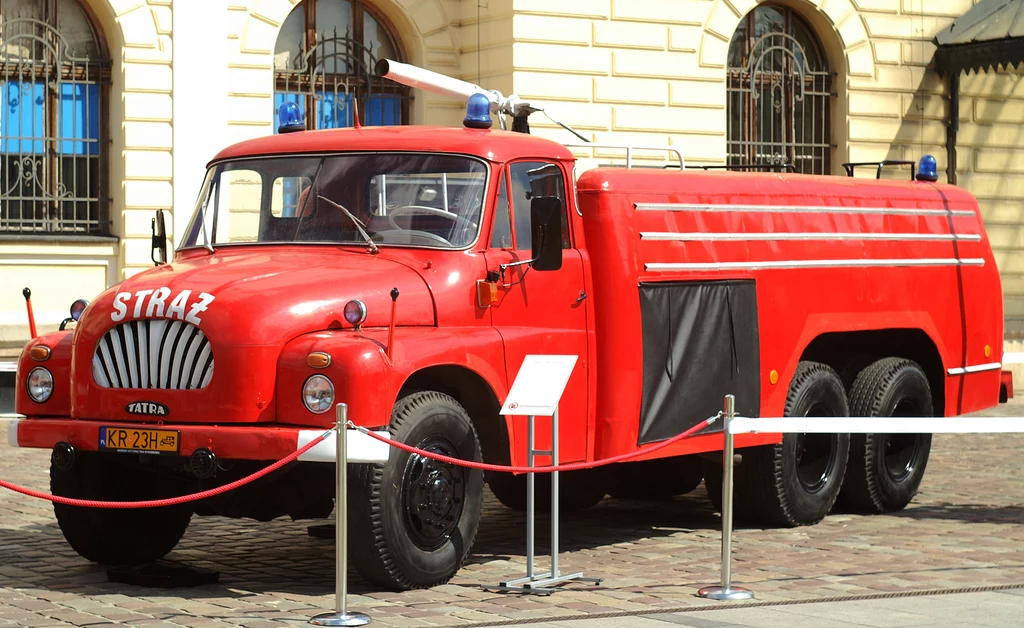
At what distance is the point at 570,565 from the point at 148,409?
2401 millimetres

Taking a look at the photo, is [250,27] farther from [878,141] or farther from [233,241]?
[233,241]

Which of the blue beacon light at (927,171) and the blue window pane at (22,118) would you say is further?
the blue window pane at (22,118)

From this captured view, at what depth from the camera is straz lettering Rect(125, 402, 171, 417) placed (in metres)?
8.23

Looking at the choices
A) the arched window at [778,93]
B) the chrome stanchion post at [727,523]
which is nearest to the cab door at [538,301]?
the chrome stanchion post at [727,523]

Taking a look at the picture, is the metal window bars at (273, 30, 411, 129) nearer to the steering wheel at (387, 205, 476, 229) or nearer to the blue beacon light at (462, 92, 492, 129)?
the blue beacon light at (462, 92, 492, 129)

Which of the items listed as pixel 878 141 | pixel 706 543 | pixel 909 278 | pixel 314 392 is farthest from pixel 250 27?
pixel 314 392

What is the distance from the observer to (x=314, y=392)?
7945mm

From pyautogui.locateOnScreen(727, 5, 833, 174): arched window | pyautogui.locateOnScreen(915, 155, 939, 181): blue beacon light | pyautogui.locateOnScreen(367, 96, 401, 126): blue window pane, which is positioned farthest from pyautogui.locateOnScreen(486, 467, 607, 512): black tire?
pyautogui.locateOnScreen(727, 5, 833, 174): arched window

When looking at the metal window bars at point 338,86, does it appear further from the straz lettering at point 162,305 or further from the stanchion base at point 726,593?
the stanchion base at point 726,593

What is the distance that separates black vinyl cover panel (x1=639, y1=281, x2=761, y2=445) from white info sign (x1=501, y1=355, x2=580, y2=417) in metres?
1.24

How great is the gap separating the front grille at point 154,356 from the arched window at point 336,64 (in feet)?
40.1

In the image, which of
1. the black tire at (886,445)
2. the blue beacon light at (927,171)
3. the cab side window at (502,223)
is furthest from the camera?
the blue beacon light at (927,171)

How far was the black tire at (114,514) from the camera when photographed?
8906mm

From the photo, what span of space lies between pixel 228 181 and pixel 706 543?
3.37 m
